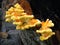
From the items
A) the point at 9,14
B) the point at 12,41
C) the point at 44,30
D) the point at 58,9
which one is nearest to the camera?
the point at 44,30

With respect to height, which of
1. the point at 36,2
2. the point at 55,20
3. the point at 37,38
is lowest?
the point at 37,38

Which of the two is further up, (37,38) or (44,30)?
(44,30)

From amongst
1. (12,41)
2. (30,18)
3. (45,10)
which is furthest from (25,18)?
(12,41)

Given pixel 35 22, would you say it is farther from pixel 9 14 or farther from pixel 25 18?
pixel 9 14

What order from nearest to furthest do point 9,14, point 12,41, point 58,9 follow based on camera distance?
point 9,14, point 58,9, point 12,41

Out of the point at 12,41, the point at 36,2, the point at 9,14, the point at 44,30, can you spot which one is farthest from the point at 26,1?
the point at 12,41

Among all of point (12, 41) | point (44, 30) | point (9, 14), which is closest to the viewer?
point (44, 30)

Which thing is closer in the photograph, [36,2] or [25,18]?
[25,18]

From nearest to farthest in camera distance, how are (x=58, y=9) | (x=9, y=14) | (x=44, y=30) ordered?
(x=44, y=30), (x=9, y=14), (x=58, y=9)

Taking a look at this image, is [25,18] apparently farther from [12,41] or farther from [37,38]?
[12,41]
